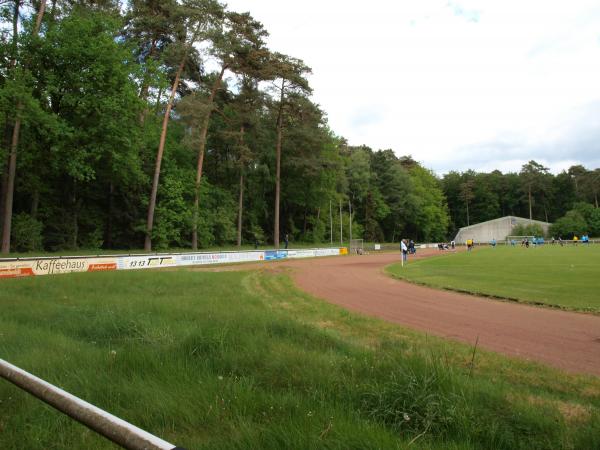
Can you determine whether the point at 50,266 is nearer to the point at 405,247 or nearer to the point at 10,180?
the point at 10,180

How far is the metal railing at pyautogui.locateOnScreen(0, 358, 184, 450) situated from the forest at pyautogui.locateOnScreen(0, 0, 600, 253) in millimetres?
29453

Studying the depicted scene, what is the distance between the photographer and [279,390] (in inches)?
184

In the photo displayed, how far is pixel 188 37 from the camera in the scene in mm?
39812

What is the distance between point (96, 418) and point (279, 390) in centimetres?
259

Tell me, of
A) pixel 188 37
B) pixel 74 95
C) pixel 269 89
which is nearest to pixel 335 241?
pixel 269 89

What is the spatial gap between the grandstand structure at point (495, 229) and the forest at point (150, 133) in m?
53.3

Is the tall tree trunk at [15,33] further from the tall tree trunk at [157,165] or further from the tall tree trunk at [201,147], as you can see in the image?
the tall tree trunk at [201,147]

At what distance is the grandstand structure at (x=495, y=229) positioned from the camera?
111m

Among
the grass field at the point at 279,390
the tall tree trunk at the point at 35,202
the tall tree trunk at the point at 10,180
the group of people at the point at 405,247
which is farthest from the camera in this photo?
the tall tree trunk at the point at 35,202

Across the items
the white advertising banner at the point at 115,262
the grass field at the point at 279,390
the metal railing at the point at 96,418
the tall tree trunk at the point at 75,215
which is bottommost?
the grass field at the point at 279,390

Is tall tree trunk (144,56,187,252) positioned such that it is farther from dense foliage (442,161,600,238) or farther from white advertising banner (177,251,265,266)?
dense foliage (442,161,600,238)

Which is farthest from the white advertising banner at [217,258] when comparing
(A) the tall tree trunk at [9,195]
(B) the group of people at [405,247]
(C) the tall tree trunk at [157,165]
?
(B) the group of people at [405,247]

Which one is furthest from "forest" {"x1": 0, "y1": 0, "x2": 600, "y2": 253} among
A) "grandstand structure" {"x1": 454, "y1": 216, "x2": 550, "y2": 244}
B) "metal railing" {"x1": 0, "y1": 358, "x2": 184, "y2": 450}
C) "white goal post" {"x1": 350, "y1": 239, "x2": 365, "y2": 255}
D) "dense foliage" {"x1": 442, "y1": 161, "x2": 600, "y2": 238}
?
"dense foliage" {"x1": 442, "y1": 161, "x2": 600, "y2": 238}

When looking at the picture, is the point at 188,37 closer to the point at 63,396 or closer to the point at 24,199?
the point at 24,199
